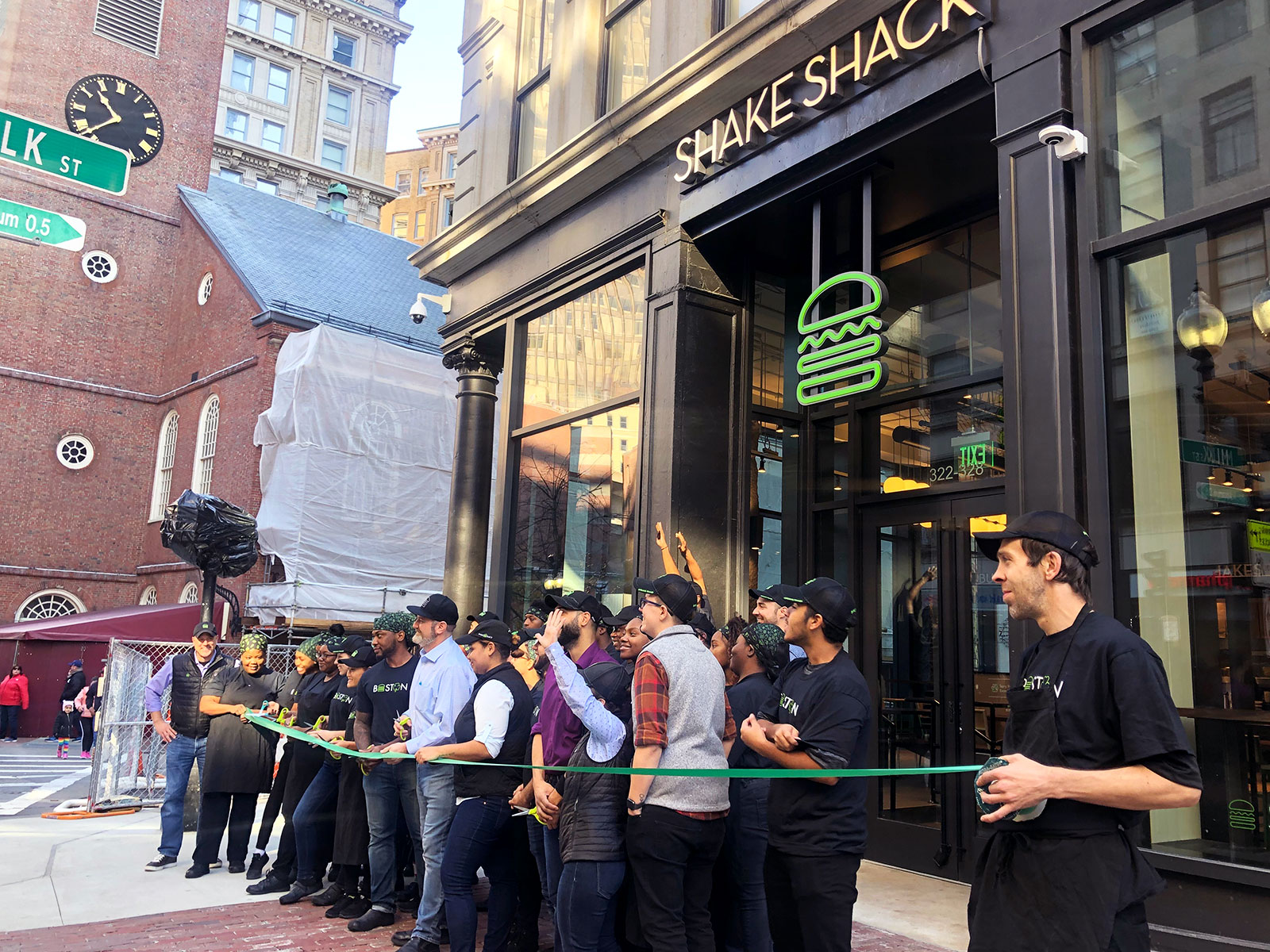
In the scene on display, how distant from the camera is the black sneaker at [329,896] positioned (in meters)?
6.93

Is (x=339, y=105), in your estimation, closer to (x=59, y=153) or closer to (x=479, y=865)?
(x=59, y=153)

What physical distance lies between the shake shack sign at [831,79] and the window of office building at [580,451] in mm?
1518

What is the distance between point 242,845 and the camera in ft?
26.9

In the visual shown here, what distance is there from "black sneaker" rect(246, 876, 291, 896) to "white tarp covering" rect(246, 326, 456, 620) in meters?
17.2

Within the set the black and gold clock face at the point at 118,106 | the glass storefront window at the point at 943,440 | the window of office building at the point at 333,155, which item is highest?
the window of office building at the point at 333,155

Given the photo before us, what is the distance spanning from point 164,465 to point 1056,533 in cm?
3250

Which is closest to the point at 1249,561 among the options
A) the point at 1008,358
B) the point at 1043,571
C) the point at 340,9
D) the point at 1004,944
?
the point at 1008,358

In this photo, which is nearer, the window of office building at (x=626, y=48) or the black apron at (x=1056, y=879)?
the black apron at (x=1056, y=879)

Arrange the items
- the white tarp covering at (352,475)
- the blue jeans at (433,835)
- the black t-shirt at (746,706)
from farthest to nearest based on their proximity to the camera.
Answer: the white tarp covering at (352,475) → the blue jeans at (433,835) → the black t-shirt at (746,706)

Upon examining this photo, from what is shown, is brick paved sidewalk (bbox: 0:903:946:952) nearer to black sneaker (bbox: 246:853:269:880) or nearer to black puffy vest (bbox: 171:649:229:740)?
black sneaker (bbox: 246:853:269:880)

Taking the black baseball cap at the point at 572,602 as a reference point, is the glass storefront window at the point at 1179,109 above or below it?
above

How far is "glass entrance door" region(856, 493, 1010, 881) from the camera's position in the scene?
301 inches

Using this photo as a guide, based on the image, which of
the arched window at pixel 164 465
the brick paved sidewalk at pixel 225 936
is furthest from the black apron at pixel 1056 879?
the arched window at pixel 164 465

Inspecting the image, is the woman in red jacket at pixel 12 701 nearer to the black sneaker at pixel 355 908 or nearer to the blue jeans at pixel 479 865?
the black sneaker at pixel 355 908
